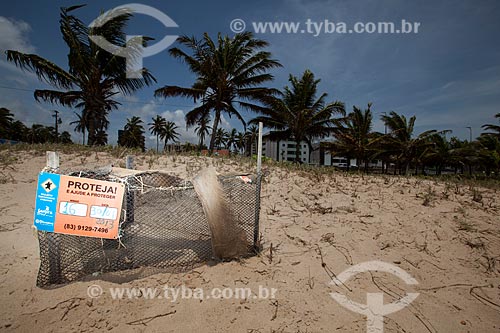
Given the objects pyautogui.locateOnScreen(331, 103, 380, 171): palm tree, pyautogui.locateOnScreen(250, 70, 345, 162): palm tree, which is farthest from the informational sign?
pyautogui.locateOnScreen(331, 103, 380, 171): palm tree

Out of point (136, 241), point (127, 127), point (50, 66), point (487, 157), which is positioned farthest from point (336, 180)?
point (127, 127)

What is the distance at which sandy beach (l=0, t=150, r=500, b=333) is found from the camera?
2.46 meters

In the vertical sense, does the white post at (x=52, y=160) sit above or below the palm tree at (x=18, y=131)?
below

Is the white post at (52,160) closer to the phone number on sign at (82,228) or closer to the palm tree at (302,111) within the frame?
the phone number on sign at (82,228)

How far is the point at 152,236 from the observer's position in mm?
3578

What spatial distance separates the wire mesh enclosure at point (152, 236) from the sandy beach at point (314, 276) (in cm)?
23

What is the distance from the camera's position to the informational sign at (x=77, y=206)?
8.54 ft

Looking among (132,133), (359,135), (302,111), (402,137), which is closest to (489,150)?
(402,137)

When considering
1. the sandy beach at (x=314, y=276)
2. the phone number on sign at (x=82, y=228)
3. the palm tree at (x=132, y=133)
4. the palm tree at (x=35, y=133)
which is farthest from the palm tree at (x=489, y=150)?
the palm tree at (x=35, y=133)

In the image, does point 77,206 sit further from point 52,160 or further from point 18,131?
point 18,131

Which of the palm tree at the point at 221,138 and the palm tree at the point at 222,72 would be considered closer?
the palm tree at the point at 222,72

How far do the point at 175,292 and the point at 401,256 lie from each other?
3.02 m

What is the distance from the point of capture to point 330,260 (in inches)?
132

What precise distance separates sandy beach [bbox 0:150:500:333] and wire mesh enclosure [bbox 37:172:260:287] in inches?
9.1
